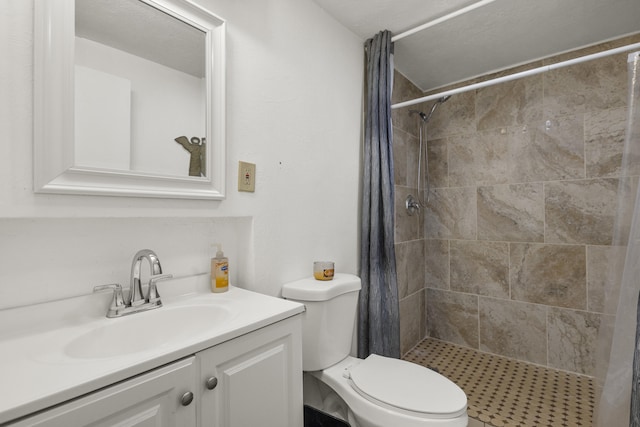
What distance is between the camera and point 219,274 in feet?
4.12

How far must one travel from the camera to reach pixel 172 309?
3.53ft

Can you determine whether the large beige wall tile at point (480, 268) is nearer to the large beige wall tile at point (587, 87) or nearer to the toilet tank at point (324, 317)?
the large beige wall tile at point (587, 87)

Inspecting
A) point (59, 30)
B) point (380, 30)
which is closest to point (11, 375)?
point (59, 30)

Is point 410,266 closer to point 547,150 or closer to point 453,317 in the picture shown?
point 453,317

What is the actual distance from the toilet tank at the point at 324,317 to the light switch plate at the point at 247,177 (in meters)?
0.50

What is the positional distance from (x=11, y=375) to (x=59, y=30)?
35.8 inches

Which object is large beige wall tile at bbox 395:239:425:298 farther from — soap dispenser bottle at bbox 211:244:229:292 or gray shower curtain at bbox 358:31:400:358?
soap dispenser bottle at bbox 211:244:229:292

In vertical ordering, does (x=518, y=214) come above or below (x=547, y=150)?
below

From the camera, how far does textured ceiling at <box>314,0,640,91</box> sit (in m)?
1.68

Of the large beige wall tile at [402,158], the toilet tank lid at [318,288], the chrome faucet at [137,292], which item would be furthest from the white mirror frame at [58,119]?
the large beige wall tile at [402,158]

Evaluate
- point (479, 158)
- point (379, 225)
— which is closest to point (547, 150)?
point (479, 158)

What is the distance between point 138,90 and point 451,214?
93.4 inches

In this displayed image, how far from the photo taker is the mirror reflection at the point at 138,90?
94 centimetres

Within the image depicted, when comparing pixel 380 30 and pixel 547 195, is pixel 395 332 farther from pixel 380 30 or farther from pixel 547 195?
pixel 380 30
